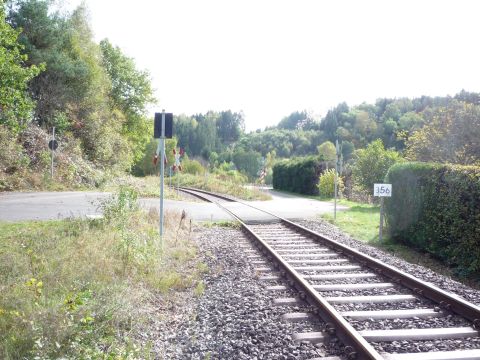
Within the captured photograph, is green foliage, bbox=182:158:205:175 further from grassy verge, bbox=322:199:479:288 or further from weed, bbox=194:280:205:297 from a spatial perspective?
weed, bbox=194:280:205:297

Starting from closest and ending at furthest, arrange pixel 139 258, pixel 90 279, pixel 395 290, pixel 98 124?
pixel 90 279, pixel 395 290, pixel 139 258, pixel 98 124

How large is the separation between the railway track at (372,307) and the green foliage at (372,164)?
16495 millimetres

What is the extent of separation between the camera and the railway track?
13.4 feet

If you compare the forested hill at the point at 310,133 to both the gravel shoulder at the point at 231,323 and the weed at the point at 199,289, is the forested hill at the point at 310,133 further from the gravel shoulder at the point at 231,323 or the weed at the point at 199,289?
the weed at the point at 199,289

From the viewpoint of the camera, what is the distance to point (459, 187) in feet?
28.4

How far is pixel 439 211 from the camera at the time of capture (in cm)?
934

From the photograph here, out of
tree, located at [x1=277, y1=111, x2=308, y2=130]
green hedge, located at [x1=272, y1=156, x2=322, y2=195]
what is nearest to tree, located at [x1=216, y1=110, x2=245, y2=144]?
tree, located at [x1=277, y1=111, x2=308, y2=130]

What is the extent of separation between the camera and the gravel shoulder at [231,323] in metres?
4.04

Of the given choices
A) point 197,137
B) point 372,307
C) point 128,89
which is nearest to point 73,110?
point 128,89

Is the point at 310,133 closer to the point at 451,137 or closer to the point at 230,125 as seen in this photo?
the point at 230,125

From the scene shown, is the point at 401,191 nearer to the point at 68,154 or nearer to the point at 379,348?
the point at 379,348

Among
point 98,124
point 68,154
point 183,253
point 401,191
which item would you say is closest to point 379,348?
point 183,253

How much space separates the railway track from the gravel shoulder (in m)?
0.20

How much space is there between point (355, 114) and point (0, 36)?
125108 mm
